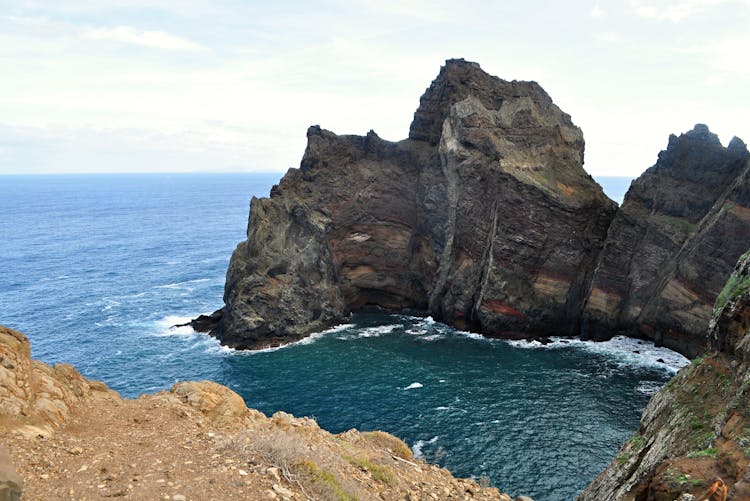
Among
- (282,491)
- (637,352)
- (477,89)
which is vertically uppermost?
(477,89)

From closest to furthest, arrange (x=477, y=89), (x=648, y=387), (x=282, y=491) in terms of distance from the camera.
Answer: (x=282, y=491)
(x=648, y=387)
(x=477, y=89)

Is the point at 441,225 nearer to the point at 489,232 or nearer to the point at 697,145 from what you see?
the point at 489,232

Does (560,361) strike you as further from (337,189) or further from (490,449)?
(337,189)

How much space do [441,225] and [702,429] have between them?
60080 mm

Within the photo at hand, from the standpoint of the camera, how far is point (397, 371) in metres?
56.9

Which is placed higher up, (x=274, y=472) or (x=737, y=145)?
(x=737, y=145)

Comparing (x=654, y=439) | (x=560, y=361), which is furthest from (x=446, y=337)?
(x=654, y=439)

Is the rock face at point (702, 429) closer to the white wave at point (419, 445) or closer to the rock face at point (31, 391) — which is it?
the rock face at point (31, 391)

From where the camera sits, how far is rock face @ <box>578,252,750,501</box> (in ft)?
46.4

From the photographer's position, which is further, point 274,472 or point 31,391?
point 31,391

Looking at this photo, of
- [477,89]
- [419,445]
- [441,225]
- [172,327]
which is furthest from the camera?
[441,225]

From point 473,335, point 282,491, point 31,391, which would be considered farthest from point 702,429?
point 473,335

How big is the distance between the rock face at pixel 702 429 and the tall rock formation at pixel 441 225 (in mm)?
44581

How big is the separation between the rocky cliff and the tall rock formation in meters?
47.6
